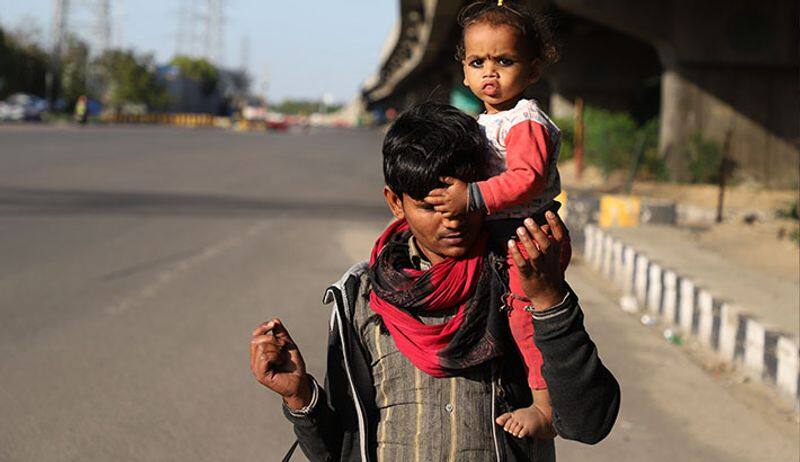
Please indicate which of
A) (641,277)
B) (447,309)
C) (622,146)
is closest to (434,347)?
(447,309)

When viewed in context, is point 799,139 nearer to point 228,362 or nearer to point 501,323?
point 228,362

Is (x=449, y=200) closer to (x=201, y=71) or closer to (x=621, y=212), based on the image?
(x=621, y=212)

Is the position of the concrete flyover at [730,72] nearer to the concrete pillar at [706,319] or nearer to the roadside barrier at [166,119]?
the concrete pillar at [706,319]

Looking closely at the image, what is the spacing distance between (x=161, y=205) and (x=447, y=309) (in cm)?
1454

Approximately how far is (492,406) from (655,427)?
350 cm

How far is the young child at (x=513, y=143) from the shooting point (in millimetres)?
2256

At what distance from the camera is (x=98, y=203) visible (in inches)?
631

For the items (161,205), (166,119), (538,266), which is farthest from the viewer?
(166,119)

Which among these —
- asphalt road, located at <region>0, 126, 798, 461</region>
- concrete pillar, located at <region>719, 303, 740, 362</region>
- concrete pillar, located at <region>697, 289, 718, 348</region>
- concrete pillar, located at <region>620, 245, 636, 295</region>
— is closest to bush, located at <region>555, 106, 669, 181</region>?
asphalt road, located at <region>0, 126, 798, 461</region>

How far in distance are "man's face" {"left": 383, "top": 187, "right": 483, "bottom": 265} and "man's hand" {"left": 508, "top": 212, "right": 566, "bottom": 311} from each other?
16 cm

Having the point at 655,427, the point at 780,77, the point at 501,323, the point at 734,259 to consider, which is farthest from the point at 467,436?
the point at 780,77

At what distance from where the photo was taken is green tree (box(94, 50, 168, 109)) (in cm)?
9250

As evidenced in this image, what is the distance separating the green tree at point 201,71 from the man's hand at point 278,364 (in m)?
125

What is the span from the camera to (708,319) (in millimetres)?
7578
